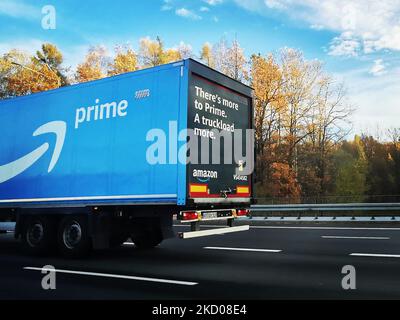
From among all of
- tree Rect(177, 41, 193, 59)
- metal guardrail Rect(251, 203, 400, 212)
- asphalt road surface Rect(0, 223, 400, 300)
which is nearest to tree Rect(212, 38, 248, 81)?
tree Rect(177, 41, 193, 59)

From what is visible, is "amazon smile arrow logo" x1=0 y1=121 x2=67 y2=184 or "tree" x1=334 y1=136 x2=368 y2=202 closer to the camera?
"amazon smile arrow logo" x1=0 y1=121 x2=67 y2=184

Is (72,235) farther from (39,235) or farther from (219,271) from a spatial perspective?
(219,271)

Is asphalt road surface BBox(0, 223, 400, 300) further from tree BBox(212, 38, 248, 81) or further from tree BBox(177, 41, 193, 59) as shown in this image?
tree BBox(177, 41, 193, 59)

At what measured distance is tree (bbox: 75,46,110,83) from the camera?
41.9 metres

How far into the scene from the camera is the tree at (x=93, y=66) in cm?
4191

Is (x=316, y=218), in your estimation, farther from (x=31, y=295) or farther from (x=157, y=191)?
(x=31, y=295)

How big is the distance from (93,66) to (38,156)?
36.5m

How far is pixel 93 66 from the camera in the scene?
1742 inches

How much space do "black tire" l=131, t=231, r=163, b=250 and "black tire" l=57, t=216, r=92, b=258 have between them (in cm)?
190

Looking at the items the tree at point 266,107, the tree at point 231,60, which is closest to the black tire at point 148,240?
the tree at point 266,107

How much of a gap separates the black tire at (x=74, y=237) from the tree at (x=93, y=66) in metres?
34.4

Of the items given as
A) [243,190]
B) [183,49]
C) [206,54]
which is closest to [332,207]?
[243,190]

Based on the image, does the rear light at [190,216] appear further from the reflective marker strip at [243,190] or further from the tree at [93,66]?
the tree at [93,66]
